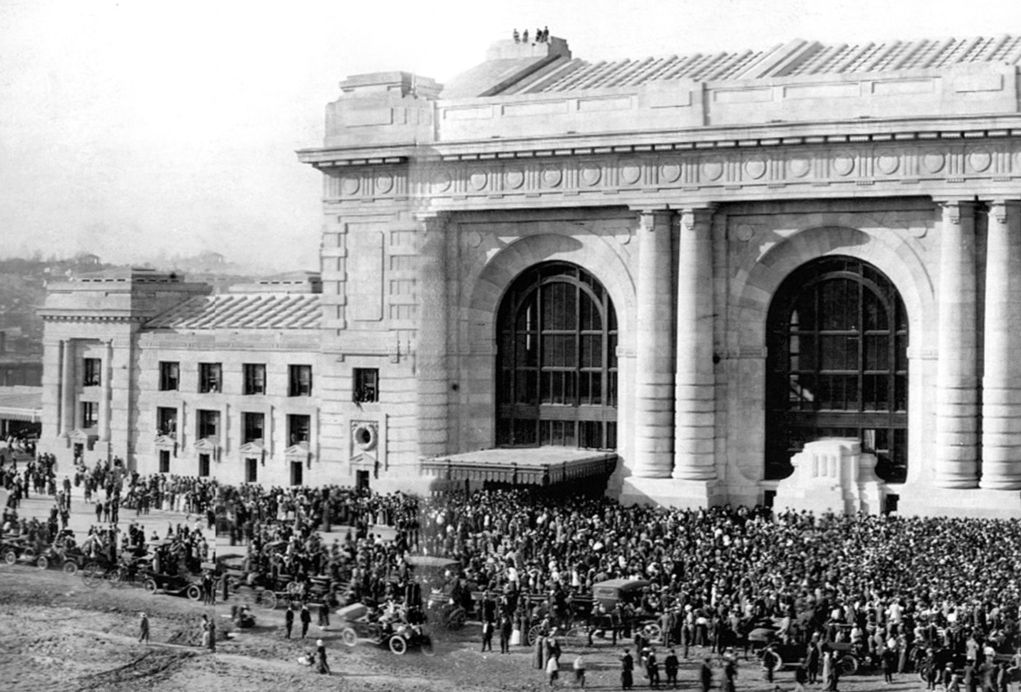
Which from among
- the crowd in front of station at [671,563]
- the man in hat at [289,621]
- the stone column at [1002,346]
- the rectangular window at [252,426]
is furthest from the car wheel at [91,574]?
the stone column at [1002,346]

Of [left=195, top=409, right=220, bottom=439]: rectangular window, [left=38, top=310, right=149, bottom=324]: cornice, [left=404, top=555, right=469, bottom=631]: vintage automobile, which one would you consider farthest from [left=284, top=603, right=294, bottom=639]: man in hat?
[left=38, top=310, right=149, bottom=324]: cornice

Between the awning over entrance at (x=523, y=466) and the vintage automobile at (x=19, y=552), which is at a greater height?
the awning over entrance at (x=523, y=466)

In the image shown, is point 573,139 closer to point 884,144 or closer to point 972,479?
point 884,144

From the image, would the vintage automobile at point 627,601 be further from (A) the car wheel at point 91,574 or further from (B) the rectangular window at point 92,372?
(B) the rectangular window at point 92,372

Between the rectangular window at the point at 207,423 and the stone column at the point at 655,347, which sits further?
the rectangular window at the point at 207,423

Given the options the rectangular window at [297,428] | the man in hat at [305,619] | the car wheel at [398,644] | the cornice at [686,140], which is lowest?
the car wheel at [398,644]

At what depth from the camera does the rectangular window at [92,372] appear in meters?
73.5

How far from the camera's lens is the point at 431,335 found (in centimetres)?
6200

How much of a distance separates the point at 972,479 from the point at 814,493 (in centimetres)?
565

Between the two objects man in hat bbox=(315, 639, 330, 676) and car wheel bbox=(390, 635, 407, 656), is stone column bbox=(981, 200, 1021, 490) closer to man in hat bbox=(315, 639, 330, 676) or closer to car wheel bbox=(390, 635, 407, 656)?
car wheel bbox=(390, 635, 407, 656)

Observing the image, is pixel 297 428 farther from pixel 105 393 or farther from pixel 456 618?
pixel 456 618

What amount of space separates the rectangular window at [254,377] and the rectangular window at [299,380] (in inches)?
66.7

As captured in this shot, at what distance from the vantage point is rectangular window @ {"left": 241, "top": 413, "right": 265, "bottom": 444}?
6819 centimetres

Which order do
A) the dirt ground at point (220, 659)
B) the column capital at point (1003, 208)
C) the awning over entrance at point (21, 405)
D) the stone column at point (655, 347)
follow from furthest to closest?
the awning over entrance at point (21, 405) < the stone column at point (655, 347) < the column capital at point (1003, 208) < the dirt ground at point (220, 659)
